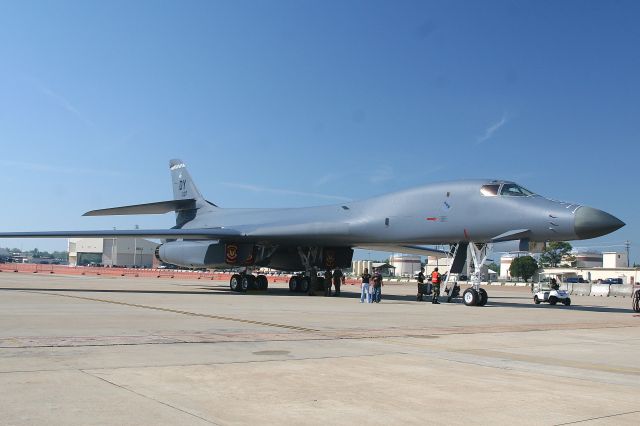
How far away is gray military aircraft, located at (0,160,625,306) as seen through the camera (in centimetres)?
1805

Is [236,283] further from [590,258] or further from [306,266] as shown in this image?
[590,258]

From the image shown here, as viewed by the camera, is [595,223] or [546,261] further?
[546,261]

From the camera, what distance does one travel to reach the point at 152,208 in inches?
1217

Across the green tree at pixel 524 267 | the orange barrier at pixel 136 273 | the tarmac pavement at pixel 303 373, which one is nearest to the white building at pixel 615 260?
the green tree at pixel 524 267

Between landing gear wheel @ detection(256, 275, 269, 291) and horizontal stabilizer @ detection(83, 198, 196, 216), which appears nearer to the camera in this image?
landing gear wheel @ detection(256, 275, 269, 291)

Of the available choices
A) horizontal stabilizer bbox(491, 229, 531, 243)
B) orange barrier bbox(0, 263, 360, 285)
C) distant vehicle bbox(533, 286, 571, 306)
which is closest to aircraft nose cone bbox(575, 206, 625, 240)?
horizontal stabilizer bbox(491, 229, 531, 243)

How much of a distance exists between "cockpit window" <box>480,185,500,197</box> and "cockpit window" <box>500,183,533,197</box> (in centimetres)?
20

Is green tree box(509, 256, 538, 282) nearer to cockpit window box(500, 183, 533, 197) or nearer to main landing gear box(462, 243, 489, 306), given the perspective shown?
main landing gear box(462, 243, 489, 306)

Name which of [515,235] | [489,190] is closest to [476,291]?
[515,235]

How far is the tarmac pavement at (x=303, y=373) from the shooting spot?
458 cm

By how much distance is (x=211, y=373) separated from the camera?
6074 mm

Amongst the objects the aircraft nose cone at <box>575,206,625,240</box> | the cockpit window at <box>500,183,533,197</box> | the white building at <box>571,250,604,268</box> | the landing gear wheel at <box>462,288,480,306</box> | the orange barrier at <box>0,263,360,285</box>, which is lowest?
the orange barrier at <box>0,263,360,285</box>

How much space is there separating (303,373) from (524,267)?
3810 inches

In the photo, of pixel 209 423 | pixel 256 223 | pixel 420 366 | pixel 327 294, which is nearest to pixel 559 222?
pixel 327 294
